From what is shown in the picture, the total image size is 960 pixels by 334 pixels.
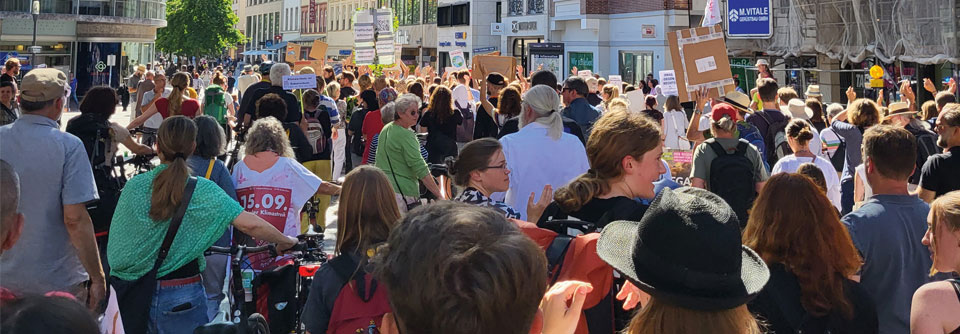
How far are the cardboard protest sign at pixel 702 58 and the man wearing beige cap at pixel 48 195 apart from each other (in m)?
6.59

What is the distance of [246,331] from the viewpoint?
4523mm

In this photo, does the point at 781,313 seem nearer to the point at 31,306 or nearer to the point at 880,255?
the point at 880,255

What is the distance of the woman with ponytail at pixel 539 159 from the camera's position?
6.12m

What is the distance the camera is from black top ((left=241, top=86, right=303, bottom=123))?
10.2 metres

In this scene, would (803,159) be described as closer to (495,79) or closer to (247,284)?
(247,284)

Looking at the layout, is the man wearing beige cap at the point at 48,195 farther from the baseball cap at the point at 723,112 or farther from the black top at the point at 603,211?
the baseball cap at the point at 723,112

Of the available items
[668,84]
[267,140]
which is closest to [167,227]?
[267,140]

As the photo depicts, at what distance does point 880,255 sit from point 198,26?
247 feet

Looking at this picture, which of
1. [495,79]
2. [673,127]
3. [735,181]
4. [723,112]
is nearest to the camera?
[735,181]

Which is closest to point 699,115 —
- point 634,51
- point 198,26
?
point 634,51

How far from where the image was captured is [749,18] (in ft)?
99.8

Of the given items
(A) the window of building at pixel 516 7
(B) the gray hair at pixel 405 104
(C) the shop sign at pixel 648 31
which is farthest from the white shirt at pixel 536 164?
(A) the window of building at pixel 516 7

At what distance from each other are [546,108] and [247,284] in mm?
2135

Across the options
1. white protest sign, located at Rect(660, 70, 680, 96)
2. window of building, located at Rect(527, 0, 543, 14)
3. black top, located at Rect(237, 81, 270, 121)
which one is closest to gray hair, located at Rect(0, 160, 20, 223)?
black top, located at Rect(237, 81, 270, 121)
